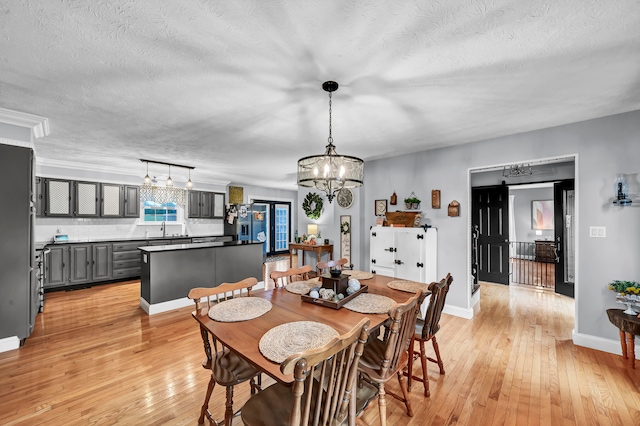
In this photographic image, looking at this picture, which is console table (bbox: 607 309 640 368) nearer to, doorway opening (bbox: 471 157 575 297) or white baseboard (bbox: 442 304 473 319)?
white baseboard (bbox: 442 304 473 319)

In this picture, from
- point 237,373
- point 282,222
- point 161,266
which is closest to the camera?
point 237,373

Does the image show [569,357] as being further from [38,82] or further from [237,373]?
[38,82]

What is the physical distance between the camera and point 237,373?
160 cm

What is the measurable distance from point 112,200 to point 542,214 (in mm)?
11372

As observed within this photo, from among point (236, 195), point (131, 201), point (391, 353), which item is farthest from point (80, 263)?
point (391, 353)

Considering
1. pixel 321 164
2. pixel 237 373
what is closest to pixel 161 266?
pixel 237 373

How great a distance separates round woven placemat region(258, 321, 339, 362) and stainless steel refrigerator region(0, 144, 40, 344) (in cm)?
319

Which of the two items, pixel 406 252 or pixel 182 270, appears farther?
pixel 182 270

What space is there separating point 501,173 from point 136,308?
684cm

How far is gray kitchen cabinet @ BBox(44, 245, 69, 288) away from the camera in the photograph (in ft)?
15.2

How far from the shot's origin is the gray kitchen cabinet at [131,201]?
5.84 metres

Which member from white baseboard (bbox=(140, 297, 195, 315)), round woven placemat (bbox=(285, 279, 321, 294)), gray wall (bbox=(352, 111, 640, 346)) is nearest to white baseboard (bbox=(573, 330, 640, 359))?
gray wall (bbox=(352, 111, 640, 346))

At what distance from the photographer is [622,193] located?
103 inches

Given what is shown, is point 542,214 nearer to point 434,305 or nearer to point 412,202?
point 412,202
